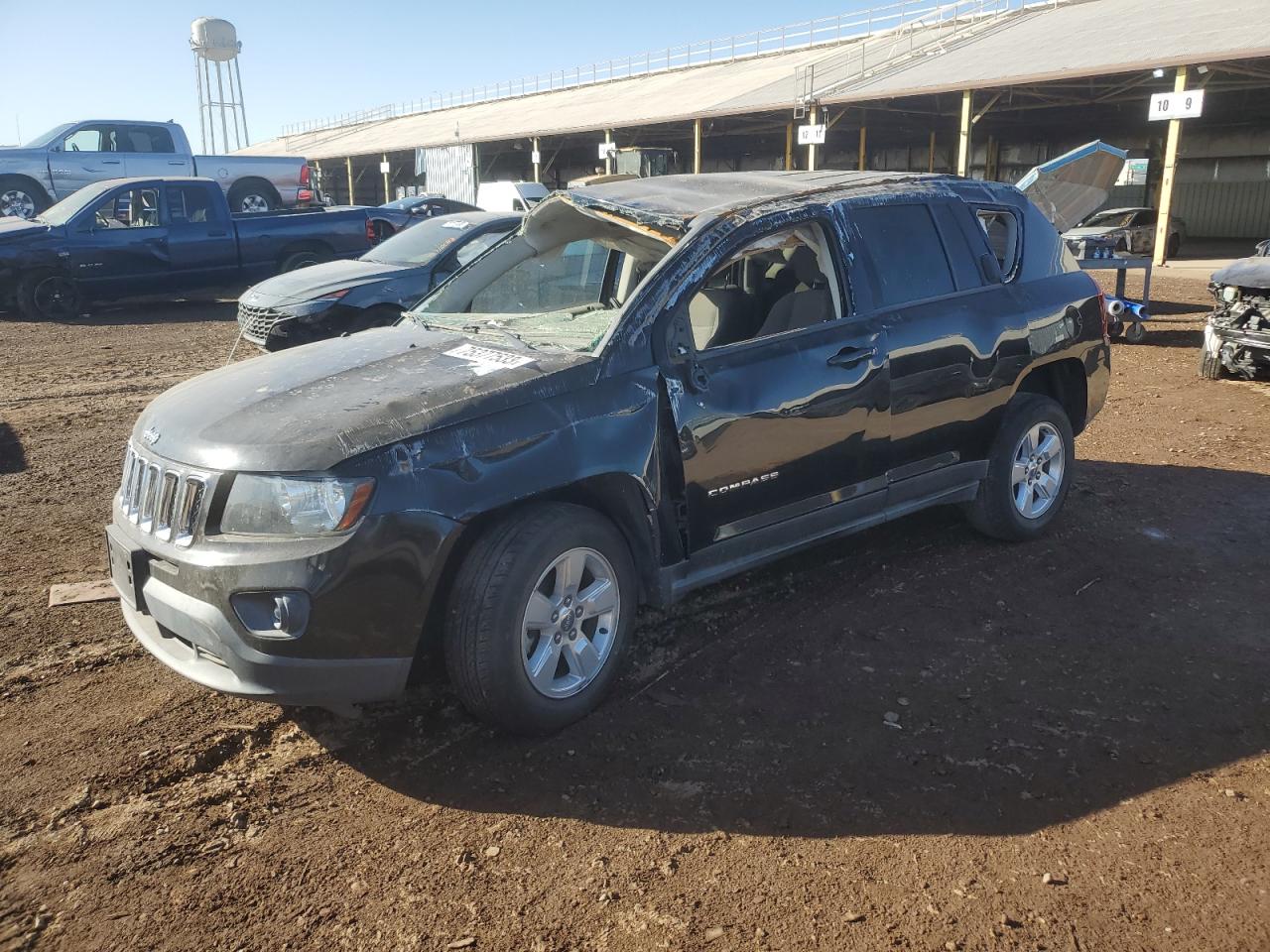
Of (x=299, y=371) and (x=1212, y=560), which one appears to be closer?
(x=299, y=371)

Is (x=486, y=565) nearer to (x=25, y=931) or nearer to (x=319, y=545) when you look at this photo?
(x=319, y=545)

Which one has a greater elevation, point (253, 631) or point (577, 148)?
point (577, 148)

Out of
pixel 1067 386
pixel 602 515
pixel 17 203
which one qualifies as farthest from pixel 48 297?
pixel 1067 386

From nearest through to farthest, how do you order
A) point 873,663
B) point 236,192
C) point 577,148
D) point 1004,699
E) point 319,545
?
point 319,545 < point 1004,699 < point 873,663 < point 236,192 < point 577,148

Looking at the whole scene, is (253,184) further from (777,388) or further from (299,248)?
(777,388)

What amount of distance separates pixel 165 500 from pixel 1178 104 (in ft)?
69.5

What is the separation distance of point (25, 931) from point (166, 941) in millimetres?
385

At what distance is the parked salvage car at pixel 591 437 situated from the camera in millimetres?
3092

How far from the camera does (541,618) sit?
3.39 meters

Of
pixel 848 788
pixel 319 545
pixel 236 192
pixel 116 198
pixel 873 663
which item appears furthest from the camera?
pixel 236 192

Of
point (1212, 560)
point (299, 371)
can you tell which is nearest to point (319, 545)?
point (299, 371)

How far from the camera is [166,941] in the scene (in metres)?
2.59

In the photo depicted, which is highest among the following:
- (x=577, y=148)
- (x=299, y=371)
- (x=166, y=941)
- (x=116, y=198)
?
(x=577, y=148)

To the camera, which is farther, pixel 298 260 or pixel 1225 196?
pixel 1225 196
